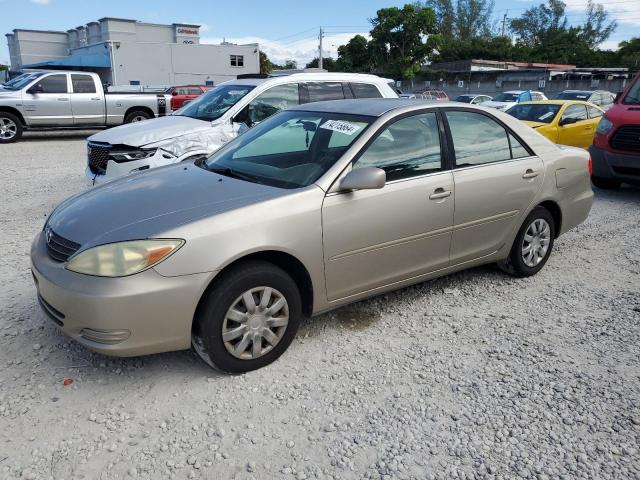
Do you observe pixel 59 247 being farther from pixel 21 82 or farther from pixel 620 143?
pixel 21 82

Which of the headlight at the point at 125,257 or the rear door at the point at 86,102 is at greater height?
the rear door at the point at 86,102

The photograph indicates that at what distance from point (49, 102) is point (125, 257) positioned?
13.5 metres

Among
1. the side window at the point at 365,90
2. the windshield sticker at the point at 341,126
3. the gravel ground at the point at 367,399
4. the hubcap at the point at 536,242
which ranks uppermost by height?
the side window at the point at 365,90

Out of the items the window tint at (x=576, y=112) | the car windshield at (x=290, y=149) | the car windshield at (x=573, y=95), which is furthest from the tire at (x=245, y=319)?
the car windshield at (x=573, y=95)

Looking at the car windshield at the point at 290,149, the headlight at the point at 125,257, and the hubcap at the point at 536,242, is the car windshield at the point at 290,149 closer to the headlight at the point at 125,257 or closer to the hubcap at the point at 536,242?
the headlight at the point at 125,257

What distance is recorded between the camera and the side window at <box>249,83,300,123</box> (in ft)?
23.5

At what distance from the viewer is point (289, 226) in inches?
126

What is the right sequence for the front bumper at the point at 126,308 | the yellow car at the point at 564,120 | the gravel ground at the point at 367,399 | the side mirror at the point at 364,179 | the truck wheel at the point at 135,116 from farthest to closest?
the truck wheel at the point at 135,116
the yellow car at the point at 564,120
the side mirror at the point at 364,179
the front bumper at the point at 126,308
the gravel ground at the point at 367,399

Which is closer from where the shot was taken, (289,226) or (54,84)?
(289,226)

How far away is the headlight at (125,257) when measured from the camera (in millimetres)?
2814

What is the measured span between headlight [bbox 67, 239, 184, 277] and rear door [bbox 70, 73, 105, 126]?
13492 mm

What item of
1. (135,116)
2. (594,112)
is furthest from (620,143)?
(135,116)

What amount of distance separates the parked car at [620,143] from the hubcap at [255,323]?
6.90 metres

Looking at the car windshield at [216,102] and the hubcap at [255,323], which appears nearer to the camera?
the hubcap at [255,323]
